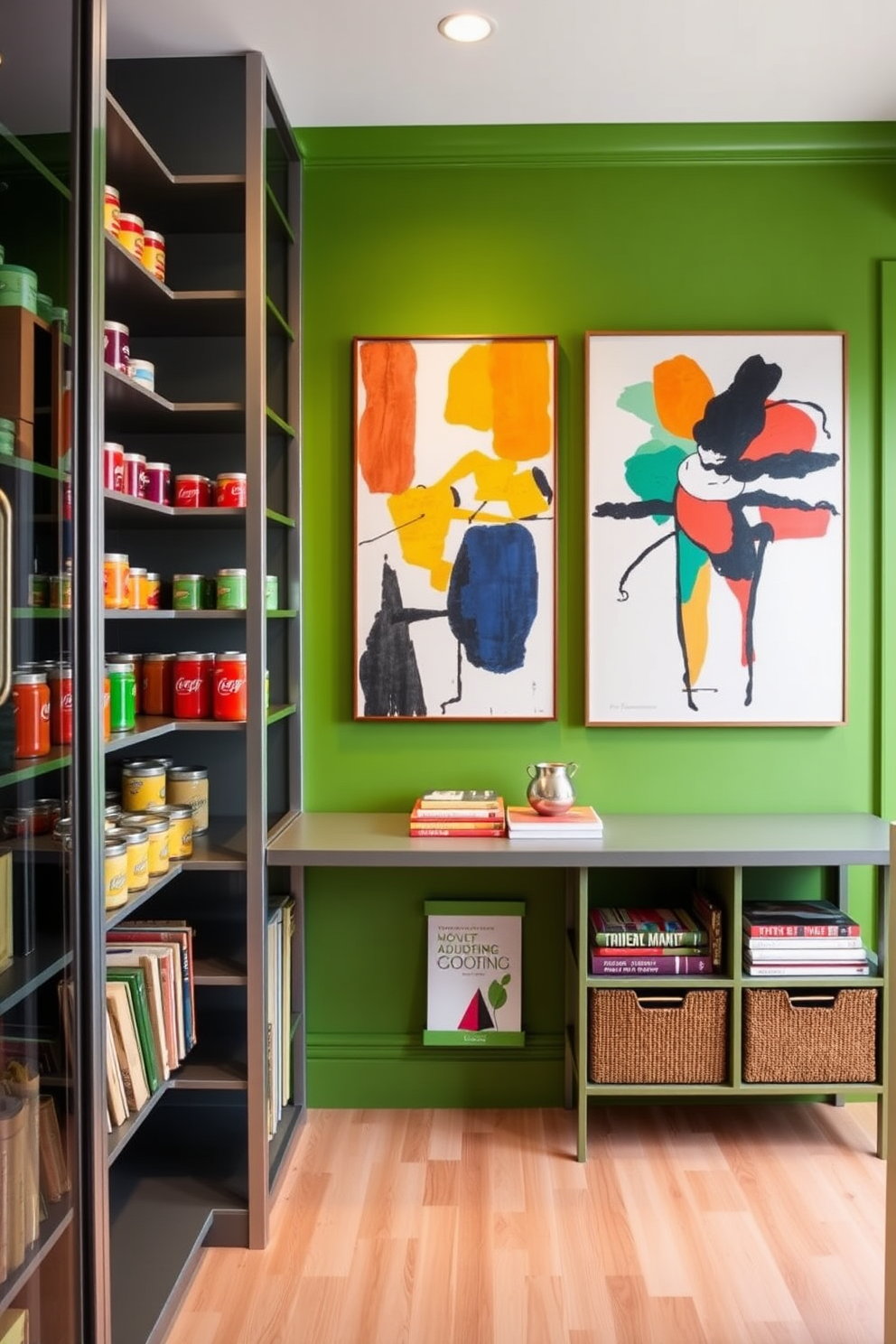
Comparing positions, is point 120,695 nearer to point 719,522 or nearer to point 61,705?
point 61,705

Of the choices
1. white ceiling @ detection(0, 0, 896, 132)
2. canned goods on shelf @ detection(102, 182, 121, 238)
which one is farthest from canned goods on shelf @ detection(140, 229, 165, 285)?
white ceiling @ detection(0, 0, 896, 132)

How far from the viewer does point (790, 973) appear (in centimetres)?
261

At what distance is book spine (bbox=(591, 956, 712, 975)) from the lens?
2617 mm

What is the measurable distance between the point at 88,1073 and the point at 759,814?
1.93m

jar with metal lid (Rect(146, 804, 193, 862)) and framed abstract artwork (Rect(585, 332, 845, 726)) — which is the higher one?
framed abstract artwork (Rect(585, 332, 845, 726))

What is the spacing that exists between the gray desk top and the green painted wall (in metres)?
0.26

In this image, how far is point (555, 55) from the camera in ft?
8.20

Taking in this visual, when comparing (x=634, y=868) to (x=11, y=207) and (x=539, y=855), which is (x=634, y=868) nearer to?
(x=539, y=855)

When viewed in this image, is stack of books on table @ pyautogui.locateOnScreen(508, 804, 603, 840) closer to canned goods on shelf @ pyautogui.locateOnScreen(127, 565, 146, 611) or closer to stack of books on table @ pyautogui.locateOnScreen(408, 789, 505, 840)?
stack of books on table @ pyautogui.locateOnScreen(408, 789, 505, 840)

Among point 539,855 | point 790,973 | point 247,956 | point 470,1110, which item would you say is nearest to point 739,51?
point 539,855

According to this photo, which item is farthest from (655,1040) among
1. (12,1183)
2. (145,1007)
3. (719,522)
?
(12,1183)

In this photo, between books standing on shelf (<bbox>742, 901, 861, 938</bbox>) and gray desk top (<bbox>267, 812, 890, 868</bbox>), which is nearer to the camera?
gray desk top (<bbox>267, 812, 890, 868</bbox>)

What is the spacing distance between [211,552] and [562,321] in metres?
1.12

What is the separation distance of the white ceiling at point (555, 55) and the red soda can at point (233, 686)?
1.37 meters
